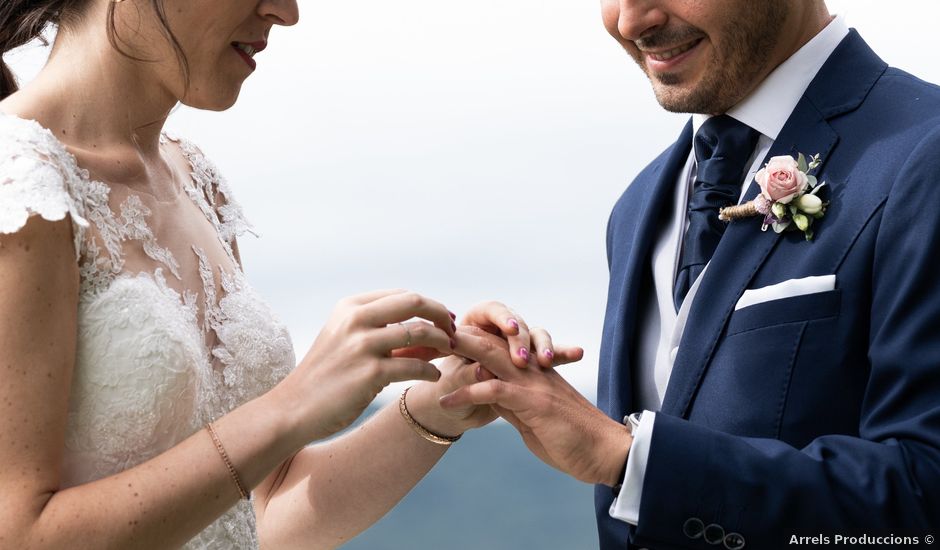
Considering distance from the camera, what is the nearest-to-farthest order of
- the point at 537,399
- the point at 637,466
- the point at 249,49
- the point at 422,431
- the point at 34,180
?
the point at 34,180 < the point at 637,466 < the point at 537,399 < the point at 249,49 < the point at 422,431

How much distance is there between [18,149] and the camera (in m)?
1.89

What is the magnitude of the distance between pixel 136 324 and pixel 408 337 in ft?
1.69

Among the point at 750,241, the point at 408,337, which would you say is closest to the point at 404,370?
the point at 408,337

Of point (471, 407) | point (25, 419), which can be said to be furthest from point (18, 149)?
point (471, 407)

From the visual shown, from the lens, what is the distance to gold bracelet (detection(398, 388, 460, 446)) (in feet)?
8.69

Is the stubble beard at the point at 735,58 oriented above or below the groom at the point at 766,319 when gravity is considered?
above

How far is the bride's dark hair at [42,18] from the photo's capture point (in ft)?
7.00

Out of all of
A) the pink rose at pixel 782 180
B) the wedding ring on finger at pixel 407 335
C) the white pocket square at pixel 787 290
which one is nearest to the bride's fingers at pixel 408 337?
the wedding ring on finger at pixel 407 335

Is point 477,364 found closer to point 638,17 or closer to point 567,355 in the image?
point 567,355

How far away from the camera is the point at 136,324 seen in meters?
2.00

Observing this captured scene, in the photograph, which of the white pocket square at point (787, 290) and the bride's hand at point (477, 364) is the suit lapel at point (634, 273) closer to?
the bride's hand at point (477, 364)

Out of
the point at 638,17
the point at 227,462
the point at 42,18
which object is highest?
the point at 42,18

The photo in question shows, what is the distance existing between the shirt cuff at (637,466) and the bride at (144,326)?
344 millimetres

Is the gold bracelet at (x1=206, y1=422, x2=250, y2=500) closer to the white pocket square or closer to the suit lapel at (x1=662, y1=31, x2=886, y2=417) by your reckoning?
the suit lapel at (x1=662, y1=31, x2=886, y2=417)
